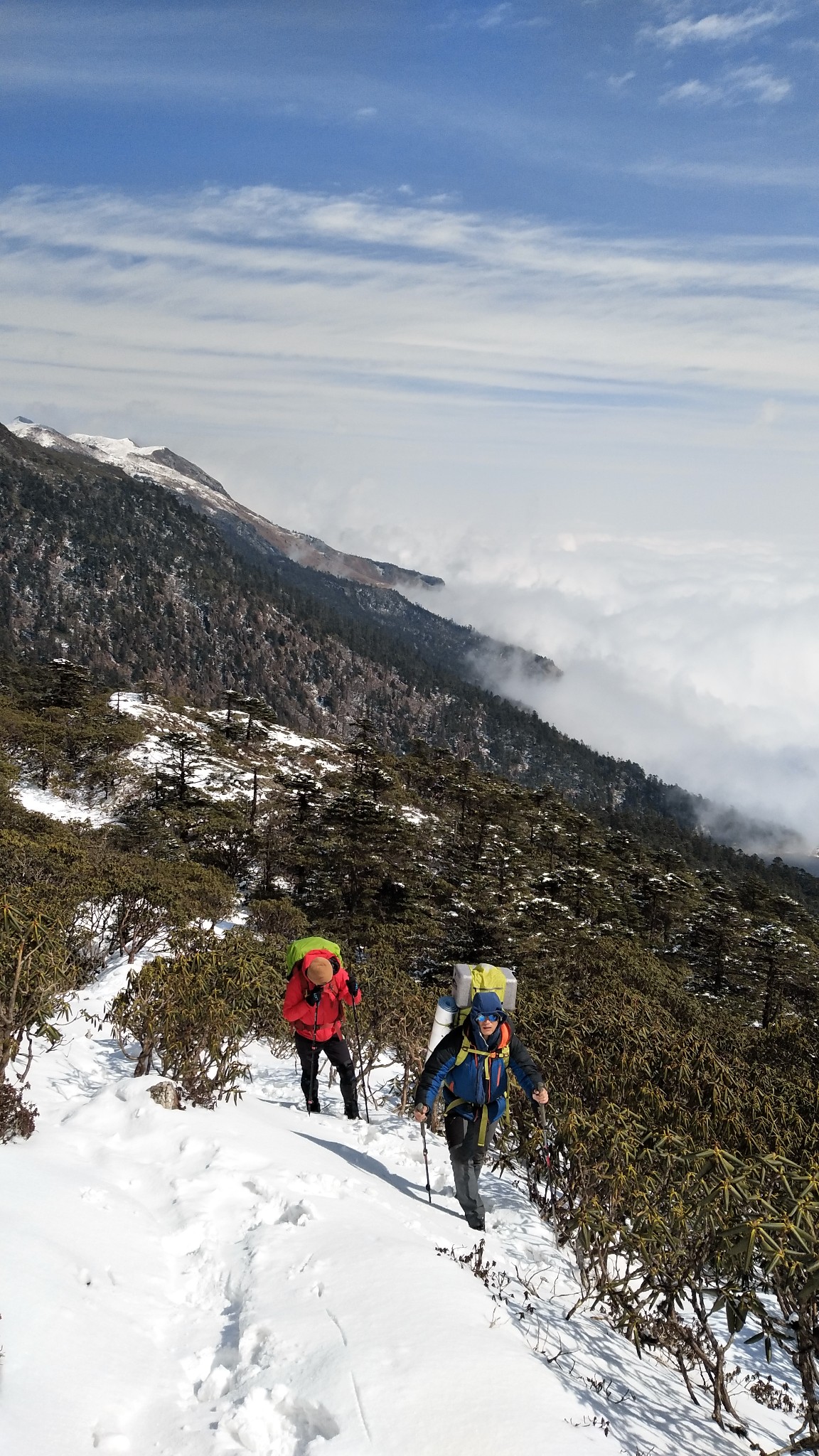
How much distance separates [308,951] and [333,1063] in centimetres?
129

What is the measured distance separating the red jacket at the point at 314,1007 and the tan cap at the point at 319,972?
9 centimetres

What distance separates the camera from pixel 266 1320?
409cm

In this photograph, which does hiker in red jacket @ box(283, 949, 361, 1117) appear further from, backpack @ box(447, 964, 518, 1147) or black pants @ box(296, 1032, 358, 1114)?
backpack @ box(447, 964, 518, 1147)

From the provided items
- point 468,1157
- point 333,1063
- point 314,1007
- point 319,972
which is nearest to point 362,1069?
point 333,1063

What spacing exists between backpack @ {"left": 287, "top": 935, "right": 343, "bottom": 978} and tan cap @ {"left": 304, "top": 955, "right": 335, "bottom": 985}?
0.22ft

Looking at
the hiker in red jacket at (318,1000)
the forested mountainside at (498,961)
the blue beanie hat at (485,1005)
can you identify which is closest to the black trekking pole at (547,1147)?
the forested mountainside at (498,961)

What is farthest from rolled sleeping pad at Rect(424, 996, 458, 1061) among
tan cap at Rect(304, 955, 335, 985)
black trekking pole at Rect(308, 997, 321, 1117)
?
black trekking pole at Rect(308, 997, 321, 1117)

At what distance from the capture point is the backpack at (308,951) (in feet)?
25.2

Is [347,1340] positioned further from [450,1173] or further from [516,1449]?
[450,1173]

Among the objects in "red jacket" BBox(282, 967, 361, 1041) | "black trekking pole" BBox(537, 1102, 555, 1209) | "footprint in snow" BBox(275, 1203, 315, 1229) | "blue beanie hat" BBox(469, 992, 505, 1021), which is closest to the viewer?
"footprint in snow" BBox(275, 1203, 315, 1229)

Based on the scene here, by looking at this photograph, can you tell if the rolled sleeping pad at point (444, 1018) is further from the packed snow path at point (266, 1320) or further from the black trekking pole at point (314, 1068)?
the black trekking pole at point (314, 1068)

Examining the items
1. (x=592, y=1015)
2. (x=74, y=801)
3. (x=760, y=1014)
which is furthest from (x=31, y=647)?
(x=592, y=1015)

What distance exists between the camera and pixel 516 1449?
3.38m

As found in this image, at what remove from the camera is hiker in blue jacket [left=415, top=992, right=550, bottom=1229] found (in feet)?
20.1
